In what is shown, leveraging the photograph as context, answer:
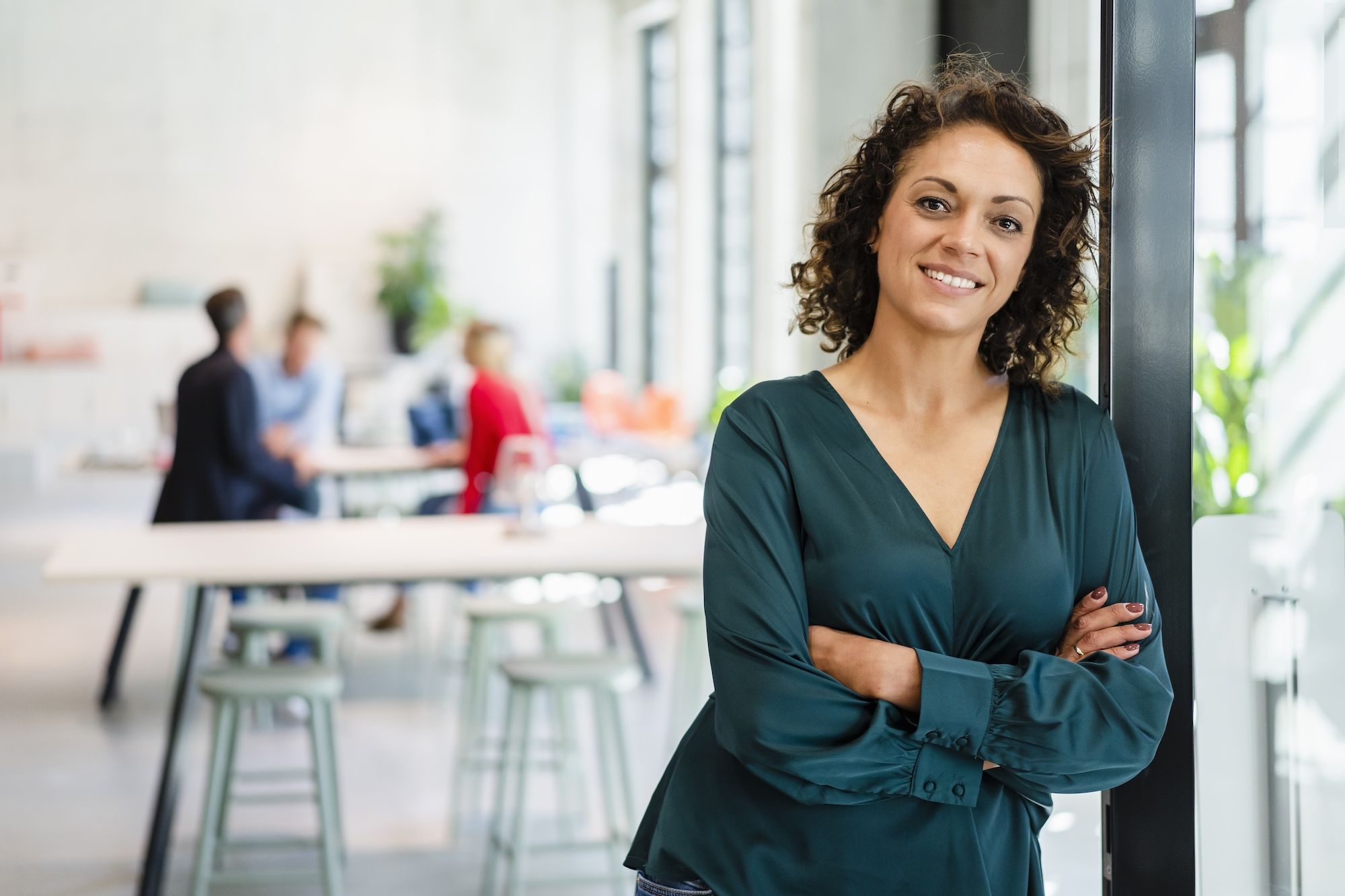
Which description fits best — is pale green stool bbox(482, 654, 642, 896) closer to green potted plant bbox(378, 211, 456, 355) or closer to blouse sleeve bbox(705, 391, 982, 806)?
blouse sleeve bbox(705, 391, 982, 806)

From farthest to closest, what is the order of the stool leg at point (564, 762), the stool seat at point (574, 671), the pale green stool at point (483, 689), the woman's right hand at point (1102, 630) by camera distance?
1. the pale green stool at point (483, 689)
2. the stool leg at point (564, 762)
3. the stool seat at point (574, 671)
4. the woman's right hand at point (1102, 630)

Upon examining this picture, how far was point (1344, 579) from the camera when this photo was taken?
193 cm

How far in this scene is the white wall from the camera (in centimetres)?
1469

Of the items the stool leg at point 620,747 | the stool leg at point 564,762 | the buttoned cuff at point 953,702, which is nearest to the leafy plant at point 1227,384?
the buttoned cuff at point 953,702

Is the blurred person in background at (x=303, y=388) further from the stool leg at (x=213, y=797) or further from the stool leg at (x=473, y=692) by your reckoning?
the stool leg at (x=213, y=797)

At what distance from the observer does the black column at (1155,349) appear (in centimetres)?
191

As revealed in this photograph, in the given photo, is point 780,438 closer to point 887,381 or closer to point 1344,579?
point 887,381

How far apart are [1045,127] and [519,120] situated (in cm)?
1456

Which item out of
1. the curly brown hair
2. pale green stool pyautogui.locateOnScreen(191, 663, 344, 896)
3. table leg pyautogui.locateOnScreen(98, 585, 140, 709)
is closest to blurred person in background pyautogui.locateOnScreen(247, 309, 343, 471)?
table leg pyautogui.locateOnScreen(98, 585, 140, 709)

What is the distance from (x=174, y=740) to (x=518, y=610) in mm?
1159

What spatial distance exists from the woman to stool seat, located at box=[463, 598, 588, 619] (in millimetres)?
2850

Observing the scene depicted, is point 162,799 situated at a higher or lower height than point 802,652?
lower

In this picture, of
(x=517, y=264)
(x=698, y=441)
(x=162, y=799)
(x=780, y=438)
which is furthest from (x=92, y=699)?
(x=517, y=264)

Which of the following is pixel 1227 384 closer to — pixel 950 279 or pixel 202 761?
pixel 950 279
